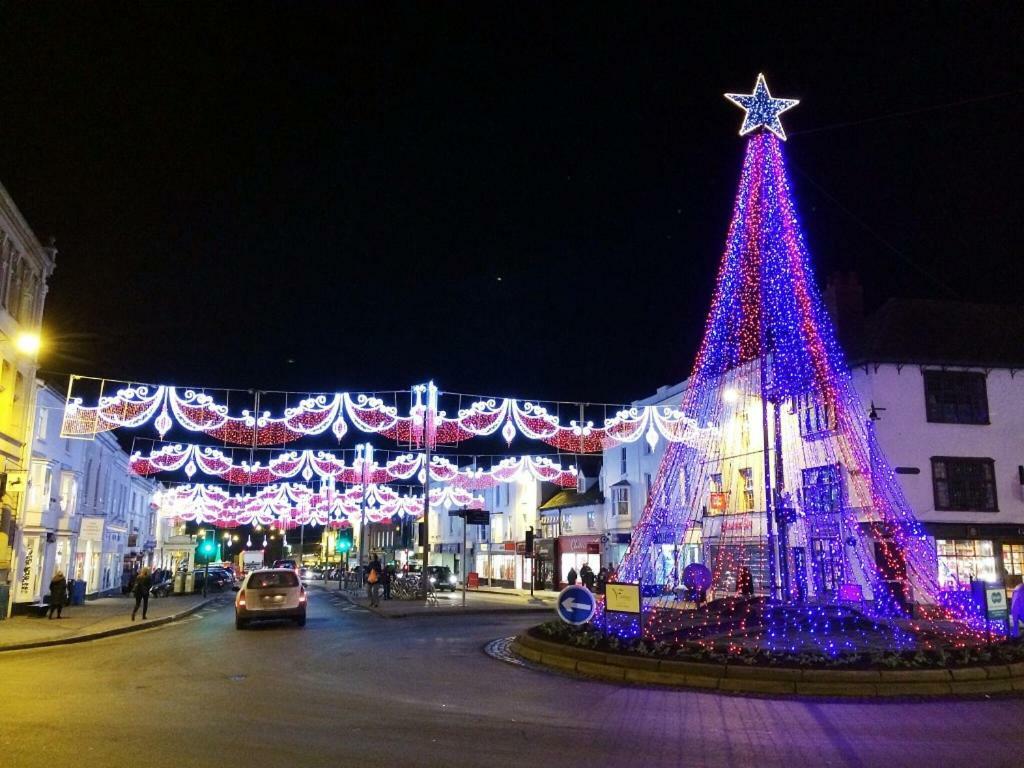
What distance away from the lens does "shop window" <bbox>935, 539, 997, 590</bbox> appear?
2689cm

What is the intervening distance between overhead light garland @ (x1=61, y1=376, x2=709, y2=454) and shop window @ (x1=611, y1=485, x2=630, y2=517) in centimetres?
1197

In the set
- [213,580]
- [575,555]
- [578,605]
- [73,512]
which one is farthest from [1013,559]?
[213,580]

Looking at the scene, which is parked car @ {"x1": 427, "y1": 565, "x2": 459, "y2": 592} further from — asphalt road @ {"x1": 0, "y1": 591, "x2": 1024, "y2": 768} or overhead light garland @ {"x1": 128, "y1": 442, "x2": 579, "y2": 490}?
asphalt road @ {"x1": 0, "y1": 591, "x2": 1024, "y2": 768}

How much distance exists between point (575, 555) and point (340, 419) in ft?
86.0

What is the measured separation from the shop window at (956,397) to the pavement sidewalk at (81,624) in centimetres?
2657

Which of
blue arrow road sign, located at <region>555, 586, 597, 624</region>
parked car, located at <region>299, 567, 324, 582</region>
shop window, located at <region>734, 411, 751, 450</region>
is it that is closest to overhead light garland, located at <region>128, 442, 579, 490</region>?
shop window, located at <region>734, 411, 751, 450</region>

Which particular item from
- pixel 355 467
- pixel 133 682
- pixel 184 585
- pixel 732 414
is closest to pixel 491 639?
pixel 133 682

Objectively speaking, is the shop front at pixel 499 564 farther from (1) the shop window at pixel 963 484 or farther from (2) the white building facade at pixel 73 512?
(1) the shop window at pixel 963 484

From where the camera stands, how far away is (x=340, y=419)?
26.4 m

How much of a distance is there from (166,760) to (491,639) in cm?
1257

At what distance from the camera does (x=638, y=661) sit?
13.0m

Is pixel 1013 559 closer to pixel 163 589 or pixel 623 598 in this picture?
pixel 623 598

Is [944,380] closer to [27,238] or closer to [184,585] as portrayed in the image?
[27,238]

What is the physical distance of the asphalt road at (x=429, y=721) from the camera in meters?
7.75
